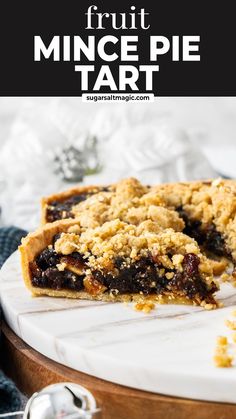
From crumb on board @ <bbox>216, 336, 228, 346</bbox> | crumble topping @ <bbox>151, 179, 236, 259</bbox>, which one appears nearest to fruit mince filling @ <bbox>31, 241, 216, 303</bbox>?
crumb on board @ <bbox>216, 336, 228, 346</bbox>

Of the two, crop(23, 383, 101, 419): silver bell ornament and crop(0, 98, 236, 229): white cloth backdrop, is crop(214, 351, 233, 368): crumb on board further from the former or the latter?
crop(0, 98, 236, 229): white cloth backdrop

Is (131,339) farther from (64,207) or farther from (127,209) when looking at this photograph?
(64,207)

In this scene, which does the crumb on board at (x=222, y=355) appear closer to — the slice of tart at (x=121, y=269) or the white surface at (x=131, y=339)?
the white surface at (x=131, y=339)

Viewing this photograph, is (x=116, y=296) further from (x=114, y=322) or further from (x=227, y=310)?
(x=227, y=310)

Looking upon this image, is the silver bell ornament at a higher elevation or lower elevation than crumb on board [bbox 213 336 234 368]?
lower

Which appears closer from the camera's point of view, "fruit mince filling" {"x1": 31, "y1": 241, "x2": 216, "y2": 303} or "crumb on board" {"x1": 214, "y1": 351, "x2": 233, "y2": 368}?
"crumb on board" {"x1": 214, "y1": 351, "x2": 233, "y2": 368}
